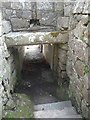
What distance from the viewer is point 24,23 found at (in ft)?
16.7

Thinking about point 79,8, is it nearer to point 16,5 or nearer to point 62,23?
point 62,23

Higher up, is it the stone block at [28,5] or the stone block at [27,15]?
the stone block at [28,5]

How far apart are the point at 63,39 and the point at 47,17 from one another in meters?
0.79

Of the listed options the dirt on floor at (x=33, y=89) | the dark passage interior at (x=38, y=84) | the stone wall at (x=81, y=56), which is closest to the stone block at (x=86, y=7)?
the stone wall at (x=81, y=56)

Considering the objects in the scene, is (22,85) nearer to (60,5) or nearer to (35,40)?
(35,40)

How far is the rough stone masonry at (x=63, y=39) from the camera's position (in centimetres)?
360

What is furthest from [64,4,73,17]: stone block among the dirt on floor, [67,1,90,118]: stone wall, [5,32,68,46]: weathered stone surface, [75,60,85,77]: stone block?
the dirt on floor

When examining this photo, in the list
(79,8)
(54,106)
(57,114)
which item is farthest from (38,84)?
(79,8)

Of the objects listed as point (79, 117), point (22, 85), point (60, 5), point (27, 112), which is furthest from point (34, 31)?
point (79, 117)

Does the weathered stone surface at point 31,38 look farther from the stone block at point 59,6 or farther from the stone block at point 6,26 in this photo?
the stone block at point 59,6

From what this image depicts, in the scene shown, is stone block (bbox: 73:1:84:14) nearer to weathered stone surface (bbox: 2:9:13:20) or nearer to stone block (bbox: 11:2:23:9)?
stone block (bbox: 11:2:23:9)

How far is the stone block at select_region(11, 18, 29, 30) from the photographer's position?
5002mm

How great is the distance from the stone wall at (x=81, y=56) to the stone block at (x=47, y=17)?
767 millimetres

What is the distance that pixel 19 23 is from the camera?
5.05 m
